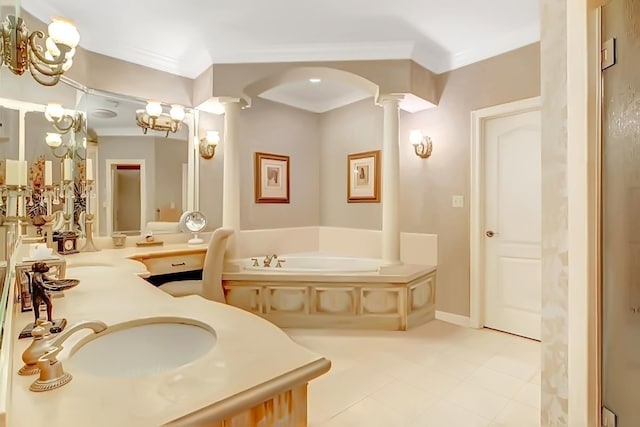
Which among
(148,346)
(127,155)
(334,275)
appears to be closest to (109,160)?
(127,155)

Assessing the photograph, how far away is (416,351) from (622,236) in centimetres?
216

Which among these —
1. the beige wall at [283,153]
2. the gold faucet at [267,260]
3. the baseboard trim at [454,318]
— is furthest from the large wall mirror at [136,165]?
the baseboard trim at [454,318]

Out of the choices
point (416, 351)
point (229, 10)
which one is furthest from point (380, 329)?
point (229, 10)

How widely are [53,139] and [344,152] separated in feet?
9.93

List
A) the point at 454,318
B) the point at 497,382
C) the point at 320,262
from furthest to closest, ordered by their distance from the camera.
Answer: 1. the point at 320,262
2. the point at 454,318
3. the point at 497,382

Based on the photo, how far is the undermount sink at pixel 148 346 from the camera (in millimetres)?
1059

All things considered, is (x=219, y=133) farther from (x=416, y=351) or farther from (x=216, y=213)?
(x=416, y=351)

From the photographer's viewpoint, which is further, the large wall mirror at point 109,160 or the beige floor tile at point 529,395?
the large wall mirror at point 109,160

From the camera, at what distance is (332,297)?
305 cm

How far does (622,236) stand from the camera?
2.34 feet

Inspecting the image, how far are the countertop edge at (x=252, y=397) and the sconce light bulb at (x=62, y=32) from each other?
6.19 feet

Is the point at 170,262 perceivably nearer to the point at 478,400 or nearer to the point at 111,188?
the point at 111,188

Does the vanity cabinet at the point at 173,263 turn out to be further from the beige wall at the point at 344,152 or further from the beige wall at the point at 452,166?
the beige wall at the point at 452,166

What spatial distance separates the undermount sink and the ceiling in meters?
2.34
